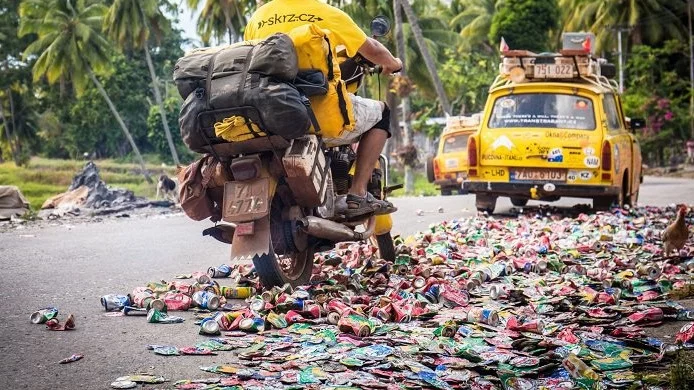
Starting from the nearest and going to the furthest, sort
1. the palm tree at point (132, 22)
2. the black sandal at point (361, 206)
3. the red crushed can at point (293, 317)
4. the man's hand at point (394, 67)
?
the red crushed can at point (293, 317), the black sandal at point (361, 206), the man's hand at point (394, 67), the palm tree at point (132, 22)

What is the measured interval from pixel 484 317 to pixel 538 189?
8559 mm

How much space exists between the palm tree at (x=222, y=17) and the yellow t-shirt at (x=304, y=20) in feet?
127

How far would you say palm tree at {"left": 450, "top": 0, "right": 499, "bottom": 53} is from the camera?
56594 millimetres

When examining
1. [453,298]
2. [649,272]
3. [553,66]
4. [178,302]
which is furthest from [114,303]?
[553,66]

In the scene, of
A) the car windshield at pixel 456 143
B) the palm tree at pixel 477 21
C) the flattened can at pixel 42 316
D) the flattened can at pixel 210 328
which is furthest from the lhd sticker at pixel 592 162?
the palm tree at pixel 477 21

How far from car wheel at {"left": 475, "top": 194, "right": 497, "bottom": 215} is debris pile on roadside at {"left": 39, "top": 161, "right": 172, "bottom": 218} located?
9354 millimetres

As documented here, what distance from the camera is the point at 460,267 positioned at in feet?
27.8

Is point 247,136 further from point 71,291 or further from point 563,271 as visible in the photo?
point 563,271

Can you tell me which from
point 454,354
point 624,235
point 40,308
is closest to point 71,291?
point 40,308

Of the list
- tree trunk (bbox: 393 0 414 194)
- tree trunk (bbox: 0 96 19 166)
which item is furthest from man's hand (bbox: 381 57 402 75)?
tree trunk (bbox: 0 96 19 166)

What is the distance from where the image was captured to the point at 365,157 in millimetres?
7684

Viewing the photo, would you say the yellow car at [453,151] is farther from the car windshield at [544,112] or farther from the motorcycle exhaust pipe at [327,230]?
the motorcycle exhaust pipe at [327,230]

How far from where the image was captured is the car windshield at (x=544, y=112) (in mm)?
14391

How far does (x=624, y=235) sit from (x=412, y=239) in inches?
93.4
